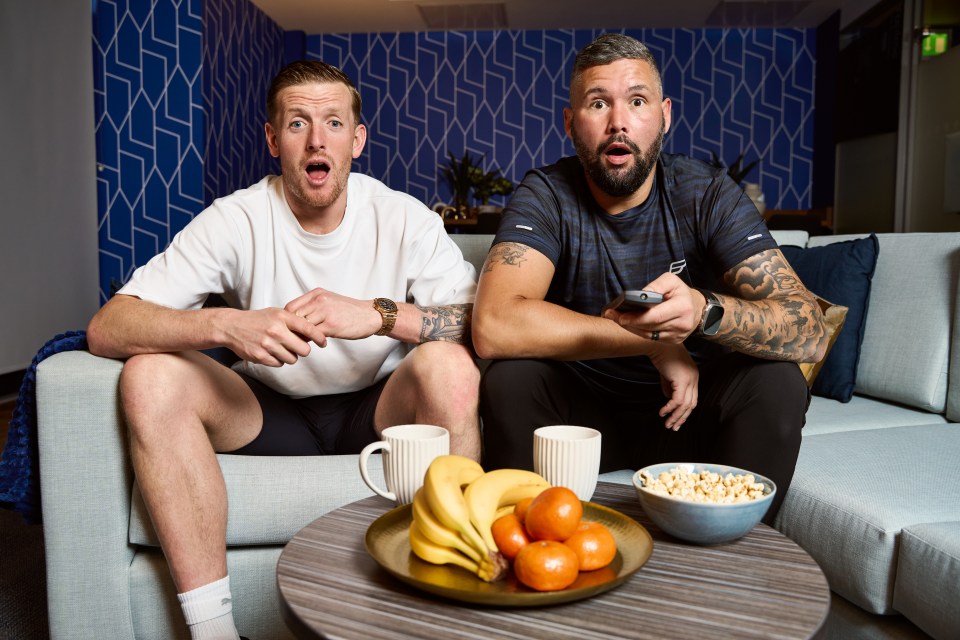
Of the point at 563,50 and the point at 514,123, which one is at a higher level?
the point at 563,50

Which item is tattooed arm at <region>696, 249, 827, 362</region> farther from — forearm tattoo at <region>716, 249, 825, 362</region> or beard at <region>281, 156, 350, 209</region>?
beard at <region>281, 156, 350, 209</region>

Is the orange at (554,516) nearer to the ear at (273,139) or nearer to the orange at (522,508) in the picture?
the orange at (522,508)

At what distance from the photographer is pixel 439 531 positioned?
0.78 meters

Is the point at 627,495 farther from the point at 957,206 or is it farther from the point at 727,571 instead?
the point at 957,206

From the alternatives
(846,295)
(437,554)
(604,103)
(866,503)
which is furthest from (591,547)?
(846,295)

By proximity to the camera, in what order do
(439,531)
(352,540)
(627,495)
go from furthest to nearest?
(627,495), (352,540), (439,531)

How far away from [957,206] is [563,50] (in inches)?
144

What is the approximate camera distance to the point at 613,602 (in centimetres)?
74

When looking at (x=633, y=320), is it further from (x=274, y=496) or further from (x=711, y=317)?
(x=274, y=496)

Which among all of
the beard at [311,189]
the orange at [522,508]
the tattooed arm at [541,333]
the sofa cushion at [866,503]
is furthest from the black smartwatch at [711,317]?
the beard at [311,189]

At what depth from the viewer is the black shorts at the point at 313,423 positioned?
1.57 meters

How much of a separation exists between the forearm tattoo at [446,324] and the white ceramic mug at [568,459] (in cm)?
62

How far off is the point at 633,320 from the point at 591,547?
1.66ft

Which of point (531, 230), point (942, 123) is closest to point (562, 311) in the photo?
point (531, 230)
